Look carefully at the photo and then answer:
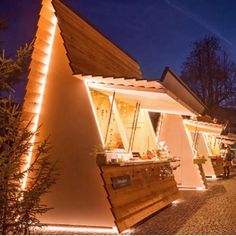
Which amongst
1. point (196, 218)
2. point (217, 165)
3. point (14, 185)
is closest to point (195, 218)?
point (196, 218)

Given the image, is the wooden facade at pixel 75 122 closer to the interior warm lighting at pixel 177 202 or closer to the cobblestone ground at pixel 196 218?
the cobblestone ground at pixel 196 218

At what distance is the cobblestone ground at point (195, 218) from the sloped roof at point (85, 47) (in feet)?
11.3

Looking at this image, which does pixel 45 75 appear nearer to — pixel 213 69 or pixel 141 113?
pixel 141 113

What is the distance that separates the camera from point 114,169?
8.42 meters

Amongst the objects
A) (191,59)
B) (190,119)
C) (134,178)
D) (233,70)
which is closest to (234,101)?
(233,70)

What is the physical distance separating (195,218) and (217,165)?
16.9 m

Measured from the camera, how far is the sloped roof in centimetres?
967

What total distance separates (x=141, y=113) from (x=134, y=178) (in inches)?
211

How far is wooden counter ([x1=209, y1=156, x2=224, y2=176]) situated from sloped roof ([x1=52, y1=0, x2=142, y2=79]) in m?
13.3

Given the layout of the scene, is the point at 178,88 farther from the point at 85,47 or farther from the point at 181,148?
the point at 181,148

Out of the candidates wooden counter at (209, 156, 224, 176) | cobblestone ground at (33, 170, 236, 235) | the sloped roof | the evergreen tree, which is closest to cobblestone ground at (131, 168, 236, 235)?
cobblestone ground at (33, 170, 236, 235)

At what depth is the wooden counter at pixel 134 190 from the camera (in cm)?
804

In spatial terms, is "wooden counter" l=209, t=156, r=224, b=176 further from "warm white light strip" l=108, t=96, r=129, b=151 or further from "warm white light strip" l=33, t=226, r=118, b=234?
"warm white light strip" l=33, t=226, r=118, b=234

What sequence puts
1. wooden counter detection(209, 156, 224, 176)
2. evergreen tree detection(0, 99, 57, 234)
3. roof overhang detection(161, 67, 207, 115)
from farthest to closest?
wooden counter detection(209, 156, 224, 176), roof overhang detection(161, 67, 207, 115), evergreen tree detection(0, 99, 57, 234)
